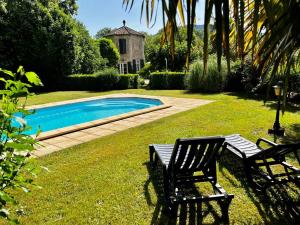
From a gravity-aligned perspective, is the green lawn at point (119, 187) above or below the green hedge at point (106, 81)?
below

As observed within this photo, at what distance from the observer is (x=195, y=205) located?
366cm

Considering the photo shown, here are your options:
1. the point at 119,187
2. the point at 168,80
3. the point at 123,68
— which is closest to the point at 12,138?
the point at 119,187

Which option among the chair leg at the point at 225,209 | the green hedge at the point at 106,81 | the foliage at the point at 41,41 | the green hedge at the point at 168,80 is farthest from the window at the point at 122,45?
the chair leg at the point at 225,209

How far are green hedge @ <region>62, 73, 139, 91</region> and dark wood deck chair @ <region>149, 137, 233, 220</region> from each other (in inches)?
619

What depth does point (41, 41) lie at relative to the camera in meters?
19.8

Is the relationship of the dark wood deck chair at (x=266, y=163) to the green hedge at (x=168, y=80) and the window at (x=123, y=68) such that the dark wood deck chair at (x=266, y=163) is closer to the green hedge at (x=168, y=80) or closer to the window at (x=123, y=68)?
the green hedge at (x=168, y=80)

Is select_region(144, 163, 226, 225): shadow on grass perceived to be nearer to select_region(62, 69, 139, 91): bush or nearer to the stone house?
select_region(62, 69, 139, 91): bush

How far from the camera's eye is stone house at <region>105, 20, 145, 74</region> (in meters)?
32.8

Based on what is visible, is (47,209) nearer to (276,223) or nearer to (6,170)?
(6,170)

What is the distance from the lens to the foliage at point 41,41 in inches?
757

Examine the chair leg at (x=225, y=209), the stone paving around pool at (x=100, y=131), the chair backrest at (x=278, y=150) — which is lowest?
the chair leg at (x=225, y=209)

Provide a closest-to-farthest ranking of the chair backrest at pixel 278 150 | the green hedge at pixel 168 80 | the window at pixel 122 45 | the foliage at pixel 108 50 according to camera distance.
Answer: the chair backrest at pixel 278 150 → the green hedge at pixel 168 80 → the foliage at pixel 108 50 → the window at pixel 122 45

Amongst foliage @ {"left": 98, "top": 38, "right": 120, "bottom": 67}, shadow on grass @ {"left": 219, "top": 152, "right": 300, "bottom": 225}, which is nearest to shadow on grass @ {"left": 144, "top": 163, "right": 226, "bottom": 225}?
Answer: shadow on grass @ {"left": 219, "top": 152, "right": 300, "bottom": 225}

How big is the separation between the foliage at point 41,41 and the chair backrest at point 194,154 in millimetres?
18827
